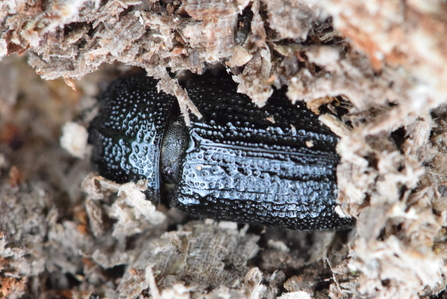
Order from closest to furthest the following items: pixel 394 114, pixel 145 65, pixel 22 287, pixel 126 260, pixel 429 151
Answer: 1. pixel 394 114
2. pixel 429 151
3. pixel 145 65
4. pixel 22 287
5. pixel 126 260

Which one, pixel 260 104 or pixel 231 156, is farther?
pixel 231 156

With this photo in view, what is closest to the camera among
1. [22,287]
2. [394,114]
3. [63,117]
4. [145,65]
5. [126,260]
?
[394,114]

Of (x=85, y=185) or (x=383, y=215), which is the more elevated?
(x=383, y=215)

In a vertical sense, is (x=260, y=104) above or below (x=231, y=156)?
above

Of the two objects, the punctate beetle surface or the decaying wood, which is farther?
the punctate beetle surface

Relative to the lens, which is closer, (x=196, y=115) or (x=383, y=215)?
(x=383, y=215)

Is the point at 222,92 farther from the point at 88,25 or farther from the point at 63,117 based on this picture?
the point at 63,117

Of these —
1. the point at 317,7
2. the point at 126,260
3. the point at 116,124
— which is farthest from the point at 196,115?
the point at 126,260

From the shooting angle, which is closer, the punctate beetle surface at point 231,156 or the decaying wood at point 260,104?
the decaying wood at point 260,104
